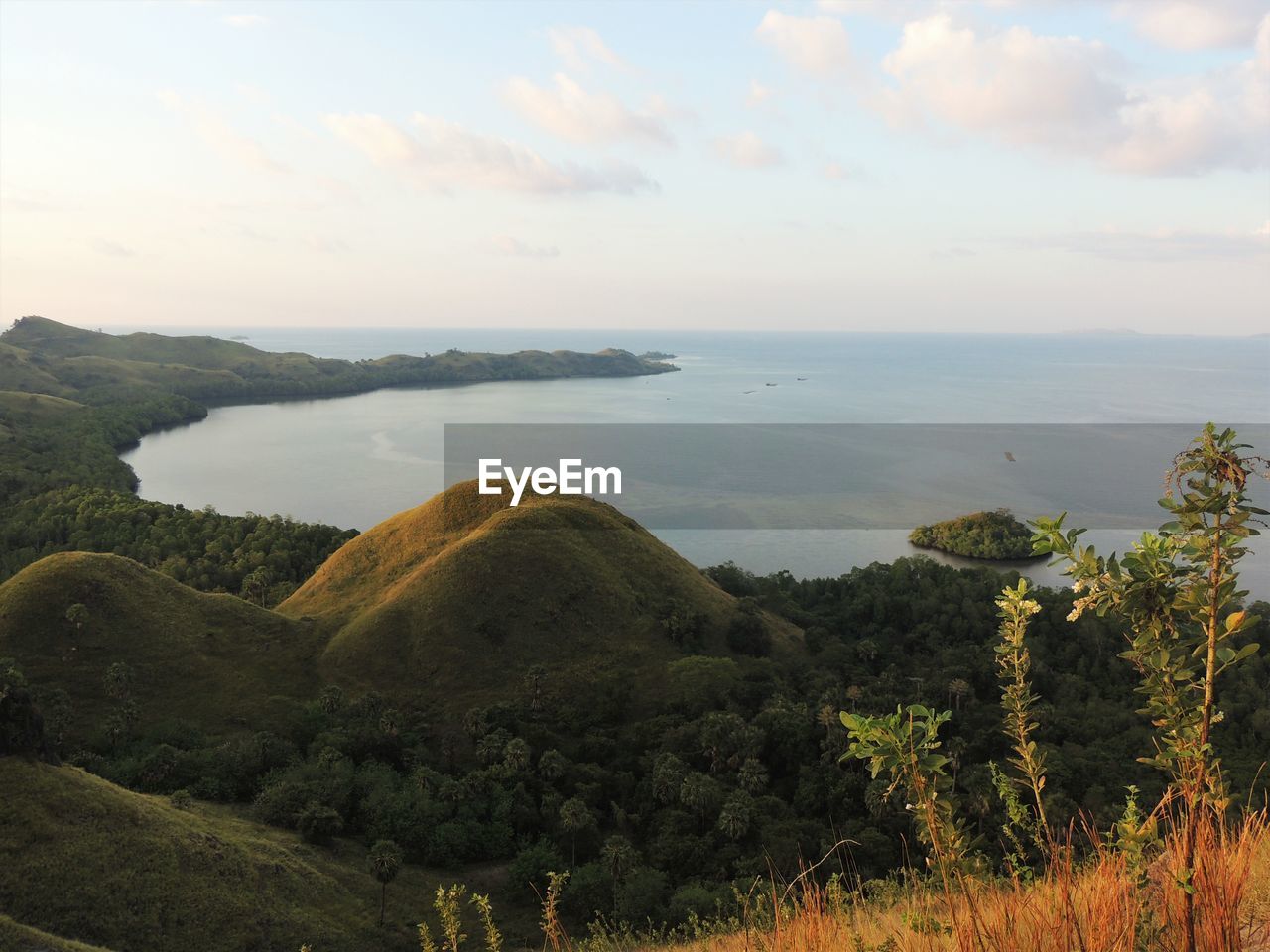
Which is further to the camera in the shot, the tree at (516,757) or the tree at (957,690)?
the tree at (957,690)

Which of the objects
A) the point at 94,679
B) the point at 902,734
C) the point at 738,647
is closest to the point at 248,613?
the point at 94,679

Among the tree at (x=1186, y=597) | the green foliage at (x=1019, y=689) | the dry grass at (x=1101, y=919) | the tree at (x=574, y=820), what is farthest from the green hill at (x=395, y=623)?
the tree at (x=1186, y=597)

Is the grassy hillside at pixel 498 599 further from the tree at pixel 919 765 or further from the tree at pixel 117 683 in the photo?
the tree at pixel 919 765

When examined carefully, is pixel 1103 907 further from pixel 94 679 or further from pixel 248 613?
pixel 248 613

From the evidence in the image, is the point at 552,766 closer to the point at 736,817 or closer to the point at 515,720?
the point at 515,720

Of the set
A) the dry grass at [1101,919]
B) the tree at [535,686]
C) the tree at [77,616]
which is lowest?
the tree at [535,686]

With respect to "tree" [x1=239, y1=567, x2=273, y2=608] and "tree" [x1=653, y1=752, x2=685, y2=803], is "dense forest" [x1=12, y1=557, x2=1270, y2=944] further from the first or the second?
"tree" [x1=239, y1=567, x2=273, y2=608]

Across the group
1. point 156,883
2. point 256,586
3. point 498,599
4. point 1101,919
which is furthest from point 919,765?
point 256,586

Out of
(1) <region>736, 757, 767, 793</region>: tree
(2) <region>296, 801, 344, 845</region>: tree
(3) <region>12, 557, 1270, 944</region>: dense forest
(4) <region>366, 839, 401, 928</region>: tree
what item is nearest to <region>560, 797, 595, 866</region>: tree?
(3) <region>12, 557, 1270, 944</region>: dense forest
